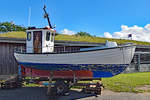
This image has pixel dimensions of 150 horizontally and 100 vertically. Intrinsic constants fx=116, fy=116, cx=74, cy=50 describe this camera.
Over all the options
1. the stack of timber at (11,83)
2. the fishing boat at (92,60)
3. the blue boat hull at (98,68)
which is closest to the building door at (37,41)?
the fishing boat at (92,60)

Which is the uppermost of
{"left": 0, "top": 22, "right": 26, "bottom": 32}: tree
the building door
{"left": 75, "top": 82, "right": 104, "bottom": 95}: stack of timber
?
{"left": 0, "top": 22, "right": 26, "bottom": 32}: tree

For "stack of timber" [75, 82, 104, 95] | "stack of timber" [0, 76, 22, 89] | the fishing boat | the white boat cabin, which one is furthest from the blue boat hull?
"stack of timber" [0, 76, 22, 89]

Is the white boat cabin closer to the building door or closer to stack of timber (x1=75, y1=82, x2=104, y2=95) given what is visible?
the building door

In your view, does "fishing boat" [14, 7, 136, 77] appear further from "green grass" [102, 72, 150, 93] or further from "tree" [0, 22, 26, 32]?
"tree" [0, 22, 26, 32]

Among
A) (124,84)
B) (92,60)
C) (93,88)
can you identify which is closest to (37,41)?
(92,60)

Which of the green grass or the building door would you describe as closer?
the green grass

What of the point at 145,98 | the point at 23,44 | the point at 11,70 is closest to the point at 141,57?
the point at 145,98

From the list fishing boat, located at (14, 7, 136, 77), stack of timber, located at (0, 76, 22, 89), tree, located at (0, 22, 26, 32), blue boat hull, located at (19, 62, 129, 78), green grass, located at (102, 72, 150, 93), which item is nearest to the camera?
fishing boat, located at (14, 7, 136, 77)

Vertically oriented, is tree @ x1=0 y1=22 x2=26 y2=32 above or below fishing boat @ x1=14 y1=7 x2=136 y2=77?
above

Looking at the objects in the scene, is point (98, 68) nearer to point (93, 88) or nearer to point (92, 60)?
point (92, 60)

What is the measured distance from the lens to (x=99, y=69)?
5.49m

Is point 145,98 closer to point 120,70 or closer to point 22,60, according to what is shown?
point 120,70

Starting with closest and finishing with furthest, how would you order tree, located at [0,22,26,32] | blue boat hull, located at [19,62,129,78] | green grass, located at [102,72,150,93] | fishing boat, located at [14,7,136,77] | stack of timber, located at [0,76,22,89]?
fishing boat, located at [14,7,136,77] < blue boat hull, located at [19,62,129,78] < green grass, located at [102,72,150,93] < stack of timber, located at [0,76,22,89] < tree, located at [0,22,26,32]

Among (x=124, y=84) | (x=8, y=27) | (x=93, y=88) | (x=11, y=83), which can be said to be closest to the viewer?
(x=93, y=88)
